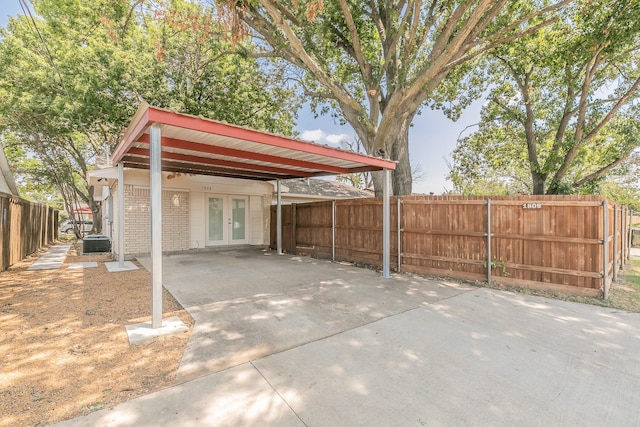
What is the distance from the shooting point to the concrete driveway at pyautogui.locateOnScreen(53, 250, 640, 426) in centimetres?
221

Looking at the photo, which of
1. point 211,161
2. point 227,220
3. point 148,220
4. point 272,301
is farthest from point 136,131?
point 227,220

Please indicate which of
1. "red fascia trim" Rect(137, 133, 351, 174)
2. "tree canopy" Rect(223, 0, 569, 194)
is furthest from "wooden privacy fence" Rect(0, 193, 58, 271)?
"tree canopy" Rect(223, 0, 569, 194)

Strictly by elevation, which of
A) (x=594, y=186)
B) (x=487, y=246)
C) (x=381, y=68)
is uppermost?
(x=381, y=68)

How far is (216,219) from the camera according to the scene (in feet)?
37.4

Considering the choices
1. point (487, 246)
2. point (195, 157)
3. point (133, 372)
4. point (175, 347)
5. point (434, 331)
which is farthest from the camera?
point (195, 157)

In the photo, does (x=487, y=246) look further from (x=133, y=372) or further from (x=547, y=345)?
(x=133, y=372)

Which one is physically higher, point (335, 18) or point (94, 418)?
point (335, 18)

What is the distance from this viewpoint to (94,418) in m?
2.12

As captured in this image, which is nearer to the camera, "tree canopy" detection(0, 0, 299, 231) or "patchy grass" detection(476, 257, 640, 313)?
"patchy grass" detection(476, 257, 640, 313)

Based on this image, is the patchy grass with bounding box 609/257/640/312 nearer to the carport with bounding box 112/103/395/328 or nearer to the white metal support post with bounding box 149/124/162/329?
the carport with bounding box 112/103/395/328

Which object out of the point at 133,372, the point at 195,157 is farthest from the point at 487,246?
the point at 195,157

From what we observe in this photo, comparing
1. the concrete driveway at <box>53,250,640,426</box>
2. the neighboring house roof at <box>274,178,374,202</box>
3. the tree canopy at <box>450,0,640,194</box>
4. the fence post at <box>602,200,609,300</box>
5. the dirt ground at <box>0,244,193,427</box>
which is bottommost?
the concrete driveway at <box>53,250,640,426</box>

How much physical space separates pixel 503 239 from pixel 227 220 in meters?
9.28

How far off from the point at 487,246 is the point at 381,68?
5.88 m
